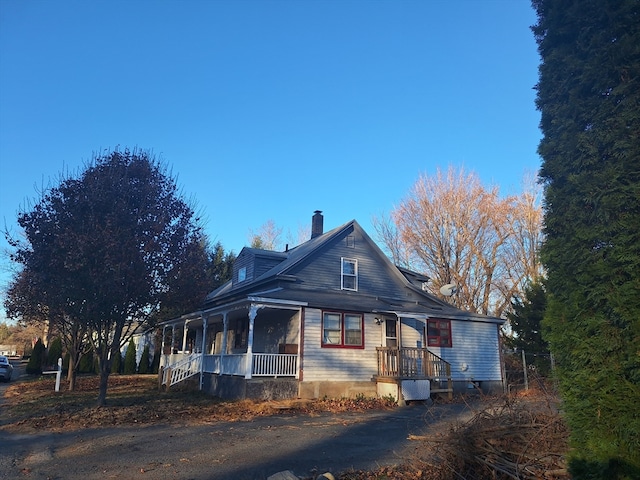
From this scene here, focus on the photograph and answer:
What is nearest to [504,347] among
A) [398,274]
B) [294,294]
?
[398,274]

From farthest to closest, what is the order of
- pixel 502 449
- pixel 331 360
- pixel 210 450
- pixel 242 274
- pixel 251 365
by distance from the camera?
1. pixel 242 274
2. pixel 331 360
3. pixel 251 365
4. pixel 210 450
5. pixel 502 449

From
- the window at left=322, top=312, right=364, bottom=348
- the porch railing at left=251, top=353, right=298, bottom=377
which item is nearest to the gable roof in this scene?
the window at left=322, top=312, right=364, bottom=348

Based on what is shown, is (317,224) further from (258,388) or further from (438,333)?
(258,388)

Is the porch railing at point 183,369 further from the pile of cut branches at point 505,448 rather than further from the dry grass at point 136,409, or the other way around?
the pile of cut branches at point 505,448

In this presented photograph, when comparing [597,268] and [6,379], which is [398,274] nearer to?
[597,268]

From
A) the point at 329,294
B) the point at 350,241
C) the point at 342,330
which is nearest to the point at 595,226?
the point at 342,330

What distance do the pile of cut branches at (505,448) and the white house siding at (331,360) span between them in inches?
412

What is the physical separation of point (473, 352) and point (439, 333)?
2.00 m

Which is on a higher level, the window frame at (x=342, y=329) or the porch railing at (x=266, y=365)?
the window frame at (x=342, y=329)

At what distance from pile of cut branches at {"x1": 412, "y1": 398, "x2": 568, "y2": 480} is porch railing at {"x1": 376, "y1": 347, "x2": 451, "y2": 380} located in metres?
10.7

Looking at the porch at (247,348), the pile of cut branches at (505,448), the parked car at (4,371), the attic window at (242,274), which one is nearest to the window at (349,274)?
the porch at (247,348)

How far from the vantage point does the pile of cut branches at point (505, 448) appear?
16.1ft

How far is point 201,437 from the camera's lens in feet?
30.3

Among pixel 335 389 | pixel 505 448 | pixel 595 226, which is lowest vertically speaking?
pixel 335 389
